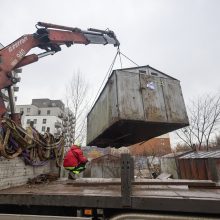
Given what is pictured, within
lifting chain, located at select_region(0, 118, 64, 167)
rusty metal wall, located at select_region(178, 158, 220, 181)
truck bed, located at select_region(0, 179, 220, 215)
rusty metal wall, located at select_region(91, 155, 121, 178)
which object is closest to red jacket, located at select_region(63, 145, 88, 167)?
lifting chain, located at select_region(0, 118, 64, 167)

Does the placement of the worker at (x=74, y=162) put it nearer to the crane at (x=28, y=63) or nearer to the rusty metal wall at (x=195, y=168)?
the crane at (x=28, y=63)

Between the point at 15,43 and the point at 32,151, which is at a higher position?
the point at 15,43

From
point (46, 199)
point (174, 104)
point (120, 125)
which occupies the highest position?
point (174, 104)

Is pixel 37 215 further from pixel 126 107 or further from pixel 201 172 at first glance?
pixel 201 172

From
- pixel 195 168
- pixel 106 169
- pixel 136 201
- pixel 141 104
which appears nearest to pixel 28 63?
pixel 141 104

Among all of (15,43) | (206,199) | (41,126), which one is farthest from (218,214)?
(41,126)

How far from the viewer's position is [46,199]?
3355 millimetres

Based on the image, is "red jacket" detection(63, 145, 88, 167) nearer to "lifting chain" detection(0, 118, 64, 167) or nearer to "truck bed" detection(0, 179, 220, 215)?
"lifting chain" detection(0, 118, 64, 167)

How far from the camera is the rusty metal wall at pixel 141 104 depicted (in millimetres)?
5871

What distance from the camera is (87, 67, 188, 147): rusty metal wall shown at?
587 centimetres

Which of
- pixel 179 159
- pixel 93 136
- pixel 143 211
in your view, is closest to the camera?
pixel 143 211

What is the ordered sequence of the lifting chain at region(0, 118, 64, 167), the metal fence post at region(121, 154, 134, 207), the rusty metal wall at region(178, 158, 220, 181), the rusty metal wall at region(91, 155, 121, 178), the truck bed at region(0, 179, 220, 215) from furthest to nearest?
the rusty metal wall at region(91, 155, 121, 178) → the rusty metal wall at region(178, 158, 220, 181) → the lifting chain at region(0, 118, 64, 167) → the metal fence post at region(121, 154, 134, 207) → the truck bed at region(0, 179, 220, 215)

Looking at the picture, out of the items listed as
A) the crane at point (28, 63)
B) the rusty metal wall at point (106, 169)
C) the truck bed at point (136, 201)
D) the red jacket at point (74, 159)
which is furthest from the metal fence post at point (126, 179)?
the rusty metal wall at point (106, 169)

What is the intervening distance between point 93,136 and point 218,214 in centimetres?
572
